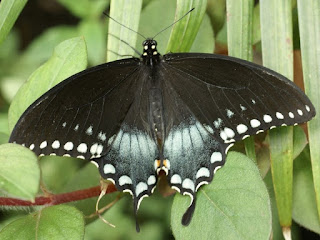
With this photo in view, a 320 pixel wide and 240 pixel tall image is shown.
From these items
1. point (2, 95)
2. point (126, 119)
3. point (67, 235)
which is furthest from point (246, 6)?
point (2, 95)

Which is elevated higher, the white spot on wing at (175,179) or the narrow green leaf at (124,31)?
the narrow green leaf at (124,31)

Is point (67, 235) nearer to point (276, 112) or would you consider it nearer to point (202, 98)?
point (202, 98)

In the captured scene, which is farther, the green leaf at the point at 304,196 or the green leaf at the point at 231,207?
the green leaf at the point at 304,196

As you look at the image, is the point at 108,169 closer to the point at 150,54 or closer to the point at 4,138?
the point at 150,54

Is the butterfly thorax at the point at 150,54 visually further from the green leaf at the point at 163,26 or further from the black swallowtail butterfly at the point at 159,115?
the green leaf at the point at 163,26

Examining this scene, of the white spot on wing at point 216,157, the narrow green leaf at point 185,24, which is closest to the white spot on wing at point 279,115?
the white spot on wing at point 216,157

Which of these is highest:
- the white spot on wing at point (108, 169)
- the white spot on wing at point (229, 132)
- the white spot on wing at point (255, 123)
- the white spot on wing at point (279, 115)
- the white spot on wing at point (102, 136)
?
the white spot on wing at point (279, 115)

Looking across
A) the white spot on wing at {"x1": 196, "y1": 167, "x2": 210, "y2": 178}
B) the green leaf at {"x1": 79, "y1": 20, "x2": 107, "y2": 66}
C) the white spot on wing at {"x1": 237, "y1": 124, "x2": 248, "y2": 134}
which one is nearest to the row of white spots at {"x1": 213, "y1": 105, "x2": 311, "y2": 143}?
the white spot on wing at {"x1": 237, "y1": 124, "x2": 248, "y2": 134}
